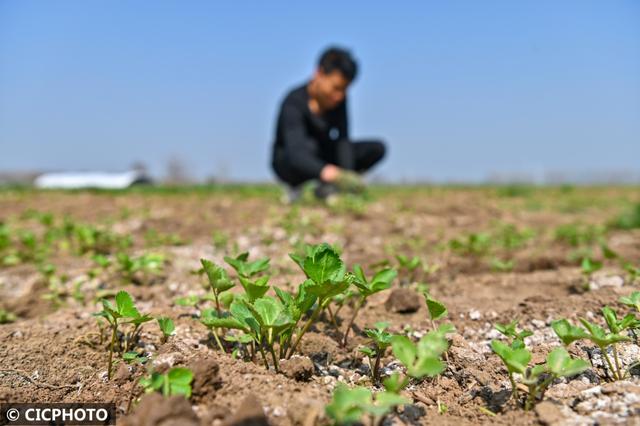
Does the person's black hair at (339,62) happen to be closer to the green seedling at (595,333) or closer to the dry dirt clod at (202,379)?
the green seedling at (595,333)

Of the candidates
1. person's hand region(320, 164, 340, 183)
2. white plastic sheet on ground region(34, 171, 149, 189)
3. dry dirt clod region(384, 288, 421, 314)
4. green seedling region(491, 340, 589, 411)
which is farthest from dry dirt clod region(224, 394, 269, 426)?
white plastic sheet on ground region(34, 171, 149, 189)

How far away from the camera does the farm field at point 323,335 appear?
1453 millimetres

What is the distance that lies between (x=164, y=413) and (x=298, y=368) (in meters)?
0.47

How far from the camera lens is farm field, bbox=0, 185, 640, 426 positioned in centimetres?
145

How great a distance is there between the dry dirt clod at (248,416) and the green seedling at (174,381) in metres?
0.16

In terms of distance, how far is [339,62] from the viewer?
244 inches

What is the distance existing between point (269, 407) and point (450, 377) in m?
0.66

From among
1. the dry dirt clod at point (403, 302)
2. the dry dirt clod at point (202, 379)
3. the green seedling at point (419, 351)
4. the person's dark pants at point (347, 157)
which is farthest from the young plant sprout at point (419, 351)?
the person's dark pants at point (347, 157)

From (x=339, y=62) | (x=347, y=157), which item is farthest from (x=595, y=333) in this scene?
(x=347, y=157)

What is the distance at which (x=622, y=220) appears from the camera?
17.0ft

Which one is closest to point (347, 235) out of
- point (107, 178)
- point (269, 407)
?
point (269, 407)

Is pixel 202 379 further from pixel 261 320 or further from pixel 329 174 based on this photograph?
pixel 329 174

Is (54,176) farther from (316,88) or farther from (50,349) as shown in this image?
(50,349)

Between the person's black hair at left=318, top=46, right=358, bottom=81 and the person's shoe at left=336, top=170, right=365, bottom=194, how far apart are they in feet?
3.82
